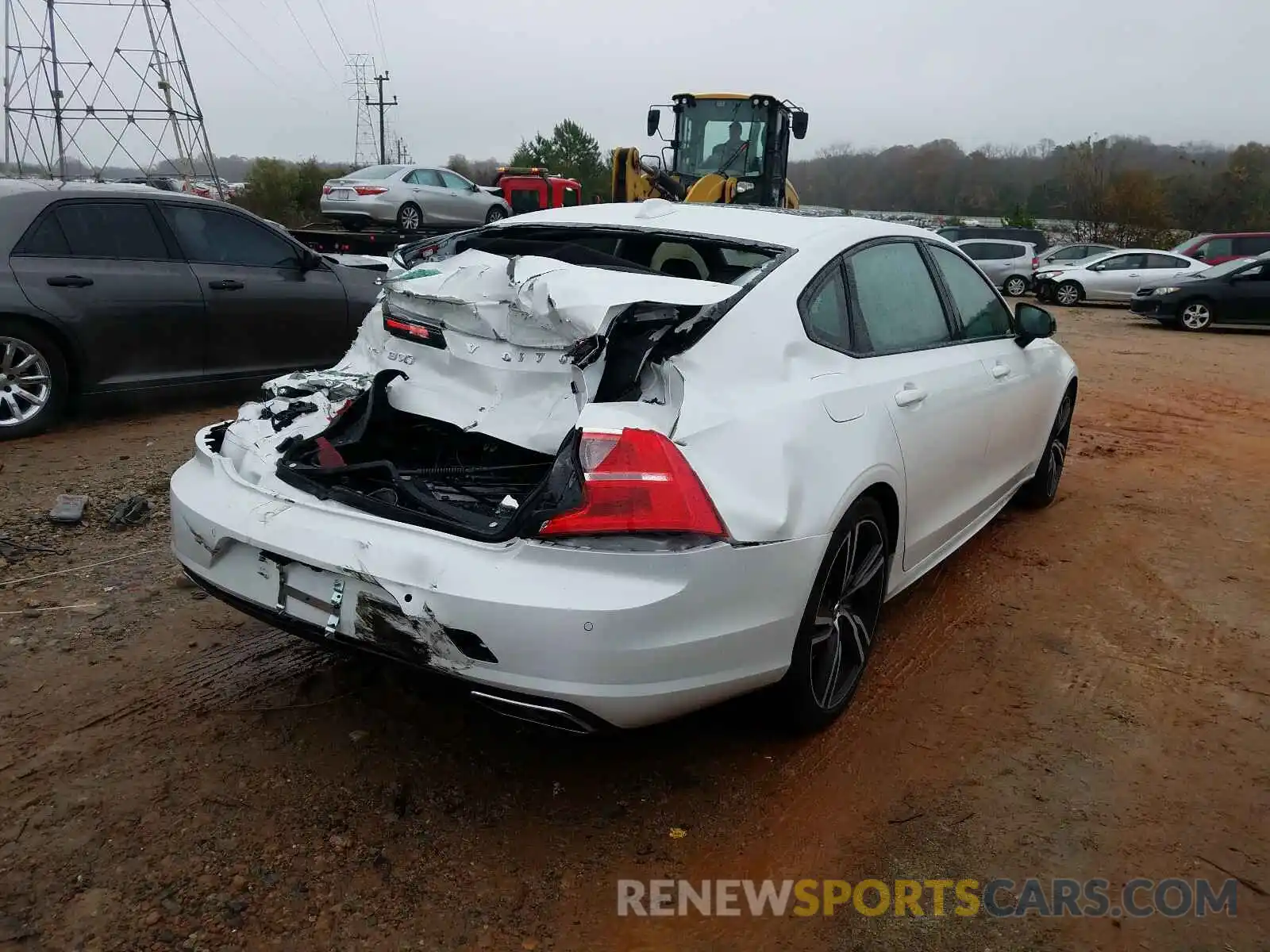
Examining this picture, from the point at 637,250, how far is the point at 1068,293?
2028 centimetres

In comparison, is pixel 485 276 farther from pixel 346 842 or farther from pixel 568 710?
pixel 346 842

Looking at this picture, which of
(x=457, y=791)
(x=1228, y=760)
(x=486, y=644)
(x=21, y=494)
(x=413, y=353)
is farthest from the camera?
(x=21, y=494)

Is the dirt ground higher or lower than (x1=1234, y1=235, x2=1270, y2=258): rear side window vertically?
lower

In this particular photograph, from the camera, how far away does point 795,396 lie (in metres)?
2.70

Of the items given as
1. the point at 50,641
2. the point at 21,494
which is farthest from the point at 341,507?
the point at 21,494

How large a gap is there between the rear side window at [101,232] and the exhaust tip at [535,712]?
5370 millimetres

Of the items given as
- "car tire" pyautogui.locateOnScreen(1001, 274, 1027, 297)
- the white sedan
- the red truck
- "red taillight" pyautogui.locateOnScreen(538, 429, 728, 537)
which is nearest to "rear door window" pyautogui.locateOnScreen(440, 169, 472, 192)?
the red truck

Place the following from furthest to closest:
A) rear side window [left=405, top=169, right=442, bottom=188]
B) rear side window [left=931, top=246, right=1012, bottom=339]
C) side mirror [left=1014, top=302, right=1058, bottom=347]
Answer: rear side window [left=405, top=169, right=442, bottom=188] → side mirror [left=1014, top=302, right=1058, bottom=347] → rear side window [left=931, top=246, right=1012, bottom=339]

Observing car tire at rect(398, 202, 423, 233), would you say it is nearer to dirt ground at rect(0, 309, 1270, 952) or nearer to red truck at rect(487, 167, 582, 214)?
red truck at rect(487, 167, 582, 214)

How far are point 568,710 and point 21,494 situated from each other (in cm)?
403

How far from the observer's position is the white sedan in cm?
2045

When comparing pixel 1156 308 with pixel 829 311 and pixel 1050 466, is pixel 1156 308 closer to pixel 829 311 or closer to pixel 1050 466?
pixel 1050 466

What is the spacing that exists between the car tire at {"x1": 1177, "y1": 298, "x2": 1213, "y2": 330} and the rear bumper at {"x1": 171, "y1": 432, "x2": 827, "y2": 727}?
57.3ft

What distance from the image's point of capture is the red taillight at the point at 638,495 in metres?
2.30
